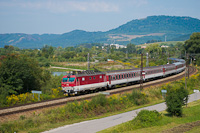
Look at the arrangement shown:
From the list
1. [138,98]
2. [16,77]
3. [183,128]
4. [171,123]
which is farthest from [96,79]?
[183,128]

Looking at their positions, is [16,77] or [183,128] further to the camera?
[16,77]

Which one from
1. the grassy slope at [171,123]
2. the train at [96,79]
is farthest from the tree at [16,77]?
the grassy slope at [171,123]

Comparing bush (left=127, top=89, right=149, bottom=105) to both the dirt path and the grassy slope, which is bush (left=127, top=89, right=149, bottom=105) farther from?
the dirt path

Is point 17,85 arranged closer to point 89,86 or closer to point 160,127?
point 89,86

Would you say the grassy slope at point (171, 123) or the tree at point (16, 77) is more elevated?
the tree at point (16, 77)

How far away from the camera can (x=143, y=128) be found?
24.5m

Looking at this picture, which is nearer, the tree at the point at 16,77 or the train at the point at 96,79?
the train at the point at 96,79

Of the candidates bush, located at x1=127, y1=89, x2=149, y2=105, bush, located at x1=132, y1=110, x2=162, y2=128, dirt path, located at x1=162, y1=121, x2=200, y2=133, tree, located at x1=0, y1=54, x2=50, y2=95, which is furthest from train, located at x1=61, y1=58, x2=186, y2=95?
dirt path, located at x1=162, y1=121, x2=200, y2=133

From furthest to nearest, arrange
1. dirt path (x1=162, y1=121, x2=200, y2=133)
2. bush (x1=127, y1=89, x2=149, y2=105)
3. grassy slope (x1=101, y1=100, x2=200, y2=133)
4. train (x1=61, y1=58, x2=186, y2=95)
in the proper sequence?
bush (x1=127, y1=89, x2=149, y2=105) < train (x1=61, y1=58, x2=186, y2=95) < grassy slope (x1=101, y1=100, x2=200, y2=133) < dirt path (x1=162, y1=121, x2=200, y2=133)

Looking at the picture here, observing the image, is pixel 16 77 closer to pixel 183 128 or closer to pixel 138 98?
pixel 138 98

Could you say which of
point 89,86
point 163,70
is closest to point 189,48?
point 163,70

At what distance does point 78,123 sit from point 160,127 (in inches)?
315

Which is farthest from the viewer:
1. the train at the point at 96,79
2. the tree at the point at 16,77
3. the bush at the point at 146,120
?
the tree at the point at 16,77

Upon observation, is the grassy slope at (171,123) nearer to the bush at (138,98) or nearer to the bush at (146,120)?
the bush at (146,120)
